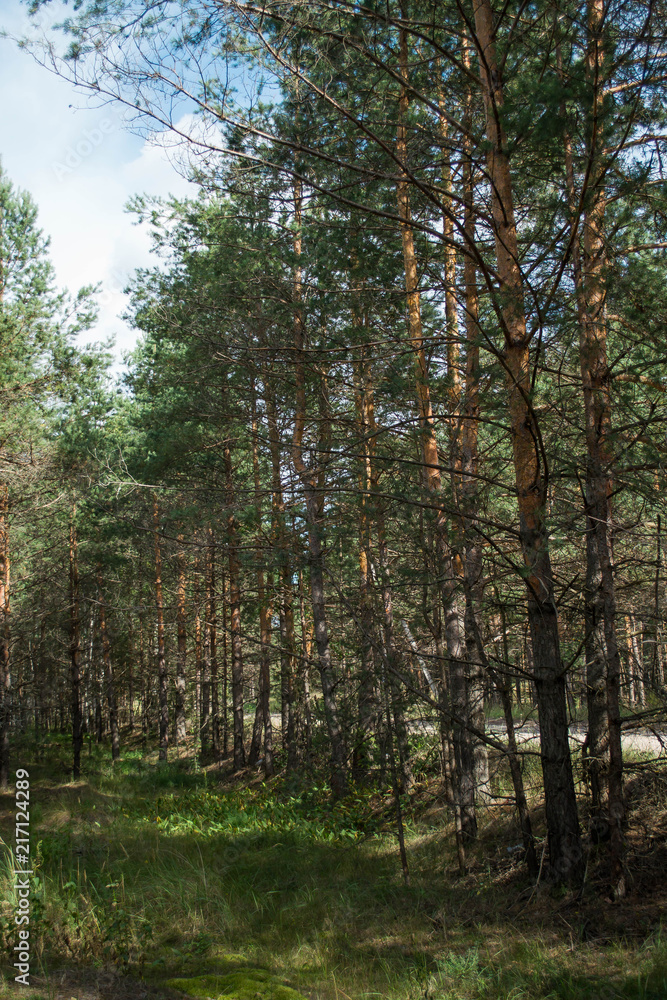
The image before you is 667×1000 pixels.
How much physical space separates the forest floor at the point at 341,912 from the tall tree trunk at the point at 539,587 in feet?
1.41

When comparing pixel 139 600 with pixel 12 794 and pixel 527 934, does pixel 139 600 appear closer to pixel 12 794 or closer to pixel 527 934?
pixel 12 794

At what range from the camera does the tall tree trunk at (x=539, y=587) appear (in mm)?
4645

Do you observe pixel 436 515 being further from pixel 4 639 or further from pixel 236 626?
pixel 4 639

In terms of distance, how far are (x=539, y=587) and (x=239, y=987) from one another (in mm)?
3421

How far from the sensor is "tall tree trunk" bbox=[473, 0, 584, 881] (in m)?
4.64

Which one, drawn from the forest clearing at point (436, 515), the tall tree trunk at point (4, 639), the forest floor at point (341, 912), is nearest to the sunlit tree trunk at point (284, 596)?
the forest clearing at point (436, 515)

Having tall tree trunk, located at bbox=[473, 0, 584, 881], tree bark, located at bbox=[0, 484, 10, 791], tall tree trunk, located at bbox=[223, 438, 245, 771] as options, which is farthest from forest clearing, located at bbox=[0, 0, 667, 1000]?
tree bark, located at bbox=[0, 484, 10, 791]

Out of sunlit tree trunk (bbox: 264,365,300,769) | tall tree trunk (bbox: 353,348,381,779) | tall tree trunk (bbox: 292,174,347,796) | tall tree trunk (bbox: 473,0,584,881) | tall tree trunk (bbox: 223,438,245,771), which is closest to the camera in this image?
tall tree trunk (bbox: 473,0,584,881)

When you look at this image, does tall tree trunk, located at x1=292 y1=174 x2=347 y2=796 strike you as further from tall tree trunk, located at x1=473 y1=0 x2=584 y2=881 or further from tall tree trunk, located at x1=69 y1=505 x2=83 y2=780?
tall tree trunk, located at x1=69 y1=505 x2=83 y2=780

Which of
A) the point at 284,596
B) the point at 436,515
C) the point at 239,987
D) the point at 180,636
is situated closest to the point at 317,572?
the point at 284,596

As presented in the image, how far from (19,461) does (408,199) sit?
975 cm

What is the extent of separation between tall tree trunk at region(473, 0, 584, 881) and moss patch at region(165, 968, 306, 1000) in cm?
216

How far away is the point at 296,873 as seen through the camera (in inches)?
282

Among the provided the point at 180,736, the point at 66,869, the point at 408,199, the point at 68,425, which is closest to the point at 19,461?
the point at 68,425
